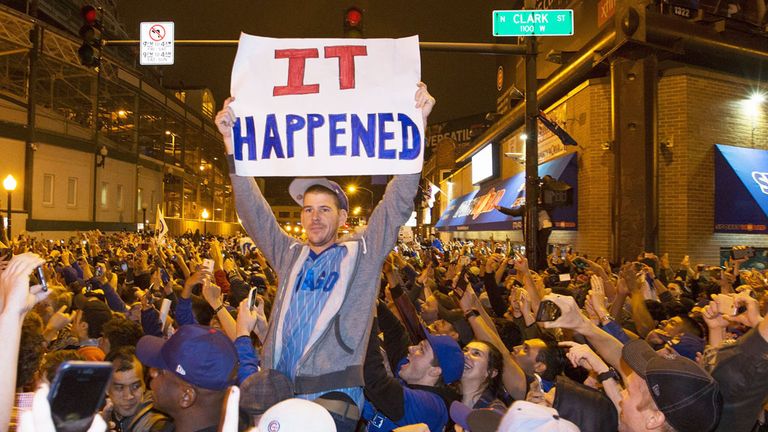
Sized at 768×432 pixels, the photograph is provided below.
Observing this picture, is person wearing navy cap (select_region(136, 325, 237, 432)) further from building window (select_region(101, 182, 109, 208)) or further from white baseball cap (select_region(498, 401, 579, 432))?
building window (select_region(101, 182, 109, 208))

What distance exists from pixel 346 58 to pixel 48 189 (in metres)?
32.8

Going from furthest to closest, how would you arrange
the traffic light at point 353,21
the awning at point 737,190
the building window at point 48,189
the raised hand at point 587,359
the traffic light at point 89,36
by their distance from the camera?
1. the building window at point 48,189
2. the awning at point 737,190
3. the traffic light at point 89,36
4. the traffic light at point 353,21
5. the raised hand at point 587,359

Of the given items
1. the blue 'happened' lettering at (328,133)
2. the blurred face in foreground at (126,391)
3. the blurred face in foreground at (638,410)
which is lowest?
the blurred face in foreground at (126,391)

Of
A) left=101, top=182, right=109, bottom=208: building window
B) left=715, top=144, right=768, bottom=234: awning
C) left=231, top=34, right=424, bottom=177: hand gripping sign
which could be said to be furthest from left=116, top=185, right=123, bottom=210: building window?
left=231, top=34, right=424, bottom=177: hand gripping sign

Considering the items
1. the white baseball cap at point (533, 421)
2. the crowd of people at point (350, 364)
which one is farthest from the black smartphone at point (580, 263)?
the white baseball cap at point (533, 421)

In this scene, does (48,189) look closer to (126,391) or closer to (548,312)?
(126,391)

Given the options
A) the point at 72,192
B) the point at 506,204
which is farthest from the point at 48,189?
the point at 506,204

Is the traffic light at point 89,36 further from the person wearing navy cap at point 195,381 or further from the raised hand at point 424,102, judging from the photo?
the person wearing navy cap at point 195,381

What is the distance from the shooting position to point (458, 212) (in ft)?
109

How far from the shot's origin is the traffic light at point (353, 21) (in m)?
8.73

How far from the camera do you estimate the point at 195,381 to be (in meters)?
Result: 2.55

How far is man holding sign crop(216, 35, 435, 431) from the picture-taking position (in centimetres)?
285

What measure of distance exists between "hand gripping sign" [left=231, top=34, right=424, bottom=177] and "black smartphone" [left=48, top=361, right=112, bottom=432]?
207 cm

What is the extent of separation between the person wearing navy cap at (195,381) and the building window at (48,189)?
3293 cm
